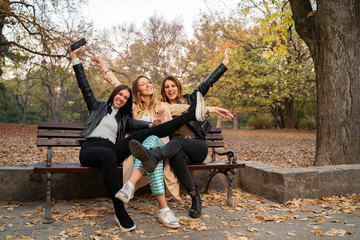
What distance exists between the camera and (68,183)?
11.9ft

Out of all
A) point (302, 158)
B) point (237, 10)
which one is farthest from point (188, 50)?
point (302, 158)

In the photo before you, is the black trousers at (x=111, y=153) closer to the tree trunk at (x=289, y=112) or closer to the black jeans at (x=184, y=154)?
the black jeans at (x=184, y=154)

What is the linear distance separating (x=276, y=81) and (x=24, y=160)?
13.3m

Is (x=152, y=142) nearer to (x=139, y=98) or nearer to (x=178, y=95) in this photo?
(x=139, y=98)

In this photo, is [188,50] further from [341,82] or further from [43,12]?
[341,82]

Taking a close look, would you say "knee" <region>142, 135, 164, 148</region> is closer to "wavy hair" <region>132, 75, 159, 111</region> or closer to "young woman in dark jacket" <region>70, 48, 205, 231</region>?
"young woman in dark jacket" <region>70, 48, 205, 231</region>

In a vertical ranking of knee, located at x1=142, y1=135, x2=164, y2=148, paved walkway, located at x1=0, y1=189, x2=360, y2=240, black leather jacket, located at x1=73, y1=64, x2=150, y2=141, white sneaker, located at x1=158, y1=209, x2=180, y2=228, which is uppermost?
black leather jacket, located at x1=73, y1=64, x2=150, y2=141

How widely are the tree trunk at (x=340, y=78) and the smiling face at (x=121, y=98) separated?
3639 millimetres

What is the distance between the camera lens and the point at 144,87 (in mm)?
3721

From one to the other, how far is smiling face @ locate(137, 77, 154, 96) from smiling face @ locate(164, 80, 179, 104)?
0.22 metres

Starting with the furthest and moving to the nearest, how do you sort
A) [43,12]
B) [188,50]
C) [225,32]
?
[188,50], [225,32], [43,12]

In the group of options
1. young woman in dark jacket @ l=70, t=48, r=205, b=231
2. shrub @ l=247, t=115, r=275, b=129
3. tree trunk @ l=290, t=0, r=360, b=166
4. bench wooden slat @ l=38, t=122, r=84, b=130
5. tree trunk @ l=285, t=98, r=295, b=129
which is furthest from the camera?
shrub @ l=247, t=115, r=275, b=129

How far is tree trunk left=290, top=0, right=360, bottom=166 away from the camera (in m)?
4.94

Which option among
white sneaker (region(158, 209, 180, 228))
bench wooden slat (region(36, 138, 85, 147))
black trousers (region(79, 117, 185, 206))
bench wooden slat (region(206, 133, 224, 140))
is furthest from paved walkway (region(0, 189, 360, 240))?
bench wooden slat (region(206, 133, 224, 140))
